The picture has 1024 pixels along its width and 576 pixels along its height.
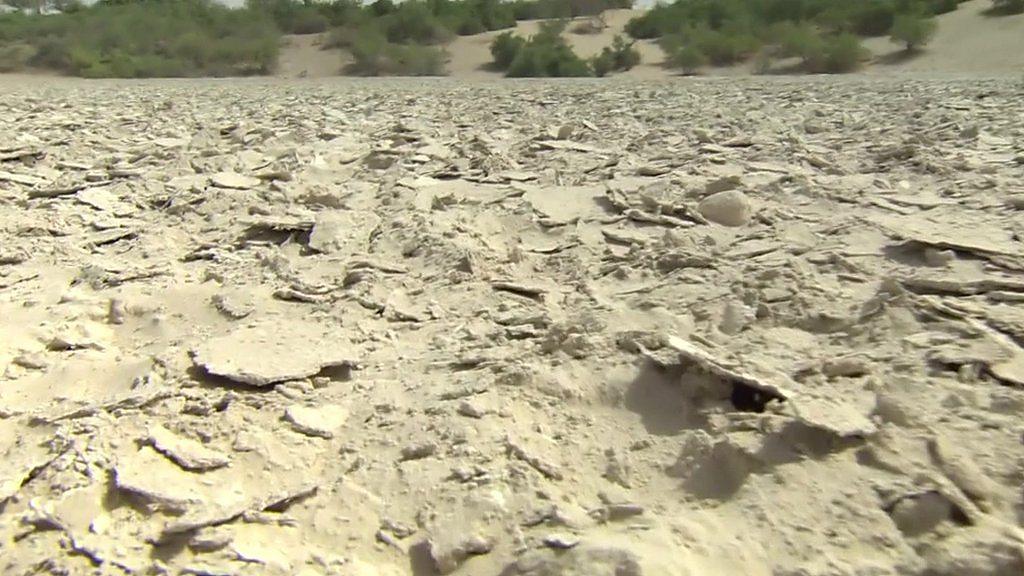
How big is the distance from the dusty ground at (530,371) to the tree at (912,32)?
16929 millimetres

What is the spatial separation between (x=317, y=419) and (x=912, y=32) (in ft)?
66.8

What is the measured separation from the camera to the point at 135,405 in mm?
2176

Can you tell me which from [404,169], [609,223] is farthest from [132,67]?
[609,223]

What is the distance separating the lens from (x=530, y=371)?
2227mm

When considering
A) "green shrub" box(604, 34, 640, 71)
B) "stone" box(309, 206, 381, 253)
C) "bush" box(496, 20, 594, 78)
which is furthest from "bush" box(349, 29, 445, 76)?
"stone" box(309, 206, 381, 253)

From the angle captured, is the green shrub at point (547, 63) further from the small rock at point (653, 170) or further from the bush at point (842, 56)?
the small rock at point (653, 170)

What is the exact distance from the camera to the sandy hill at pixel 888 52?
17516 millimetres

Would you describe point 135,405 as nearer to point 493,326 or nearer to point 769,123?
point 493,326

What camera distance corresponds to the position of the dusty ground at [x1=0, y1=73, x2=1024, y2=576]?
5.49 feet

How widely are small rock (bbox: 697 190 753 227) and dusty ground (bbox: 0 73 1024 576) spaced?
0.02 metres

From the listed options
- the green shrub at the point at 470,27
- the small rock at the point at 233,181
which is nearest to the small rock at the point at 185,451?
the small rock at the point at 233,181

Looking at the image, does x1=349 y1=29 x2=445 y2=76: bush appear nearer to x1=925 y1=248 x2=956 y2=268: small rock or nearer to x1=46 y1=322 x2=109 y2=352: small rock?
x1=46 y1=322 x2=109 y2=352: small rock

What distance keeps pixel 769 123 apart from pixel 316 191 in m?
2.77

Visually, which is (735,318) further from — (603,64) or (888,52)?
(888,52)
